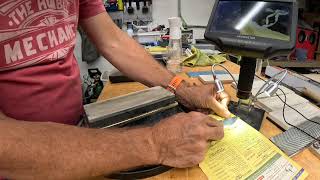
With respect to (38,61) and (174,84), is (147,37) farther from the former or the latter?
(38,61)

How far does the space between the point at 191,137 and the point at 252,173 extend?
136mm

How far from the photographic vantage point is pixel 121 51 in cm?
99

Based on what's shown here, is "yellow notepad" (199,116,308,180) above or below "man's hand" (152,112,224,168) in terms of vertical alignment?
below

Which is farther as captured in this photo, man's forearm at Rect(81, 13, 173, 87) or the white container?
the white container

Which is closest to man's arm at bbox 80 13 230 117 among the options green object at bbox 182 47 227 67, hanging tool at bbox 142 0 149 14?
green object at bbox 182 47 227 67

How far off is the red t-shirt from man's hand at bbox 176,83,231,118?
0.29 m

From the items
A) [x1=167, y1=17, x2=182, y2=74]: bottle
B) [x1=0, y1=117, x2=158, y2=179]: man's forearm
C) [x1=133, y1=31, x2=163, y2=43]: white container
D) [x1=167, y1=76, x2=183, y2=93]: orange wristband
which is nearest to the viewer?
[x1=0, y1=117, x2=158, y2=179]: man's forearm

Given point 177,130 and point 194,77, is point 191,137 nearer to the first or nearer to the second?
point 177,130

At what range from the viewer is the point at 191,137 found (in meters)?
0.55

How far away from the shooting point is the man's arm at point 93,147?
17.7 inches

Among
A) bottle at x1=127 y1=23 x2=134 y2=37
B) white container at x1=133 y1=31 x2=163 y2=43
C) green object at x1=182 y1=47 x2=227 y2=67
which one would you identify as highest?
bottle at x1=127 y1=23 x2=134 y2=37

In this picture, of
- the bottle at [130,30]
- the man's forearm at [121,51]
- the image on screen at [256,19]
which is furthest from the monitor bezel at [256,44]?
the bottle at [130,30]

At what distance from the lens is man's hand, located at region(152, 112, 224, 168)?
536 mm

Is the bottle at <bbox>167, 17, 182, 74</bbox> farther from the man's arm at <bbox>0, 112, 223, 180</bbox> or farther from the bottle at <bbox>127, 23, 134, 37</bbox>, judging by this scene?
the man's arm at <bbox>0, 112, 223, 180</bbox>
